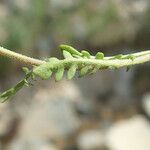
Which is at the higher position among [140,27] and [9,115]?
[140,27]

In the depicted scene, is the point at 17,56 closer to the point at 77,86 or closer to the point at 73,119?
the point at 73,119

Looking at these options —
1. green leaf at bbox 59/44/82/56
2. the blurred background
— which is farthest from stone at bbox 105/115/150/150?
green leaf at bbox 59/44/82/56

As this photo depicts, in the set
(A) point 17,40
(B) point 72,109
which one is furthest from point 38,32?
(B) point 72,109

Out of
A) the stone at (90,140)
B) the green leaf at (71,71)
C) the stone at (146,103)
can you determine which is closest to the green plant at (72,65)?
the green leaf at (71,71)

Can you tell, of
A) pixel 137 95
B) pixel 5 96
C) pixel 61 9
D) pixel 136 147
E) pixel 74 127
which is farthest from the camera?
pixel 61 9

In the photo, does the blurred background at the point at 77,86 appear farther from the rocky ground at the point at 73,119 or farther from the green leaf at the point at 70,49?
the green leaf at the point at 70,49

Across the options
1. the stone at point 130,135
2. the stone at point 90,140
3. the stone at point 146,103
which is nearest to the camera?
the stone at point 130,135

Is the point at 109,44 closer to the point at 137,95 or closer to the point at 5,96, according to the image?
the point at 137,95

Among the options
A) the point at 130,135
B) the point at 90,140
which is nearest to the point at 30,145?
the point at 90,140
